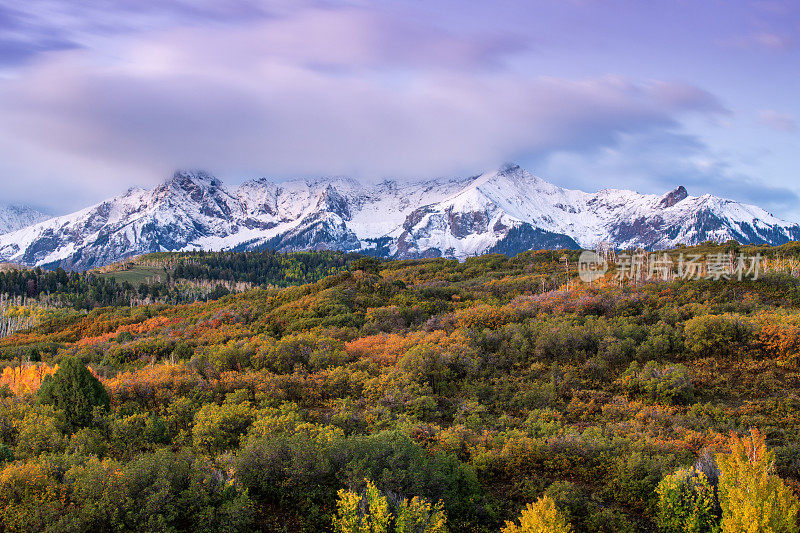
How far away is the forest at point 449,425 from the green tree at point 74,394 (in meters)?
0.08

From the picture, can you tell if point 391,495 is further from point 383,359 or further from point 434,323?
point 434,323

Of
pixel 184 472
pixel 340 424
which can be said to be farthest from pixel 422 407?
pixel 184 472

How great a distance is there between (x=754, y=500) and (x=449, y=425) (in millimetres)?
12281

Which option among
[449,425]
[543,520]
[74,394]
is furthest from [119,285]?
[543,520]

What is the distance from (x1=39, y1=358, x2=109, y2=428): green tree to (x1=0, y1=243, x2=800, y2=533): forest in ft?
0.25

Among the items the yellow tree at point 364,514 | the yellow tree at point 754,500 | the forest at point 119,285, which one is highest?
the yellow tree at point 754,500

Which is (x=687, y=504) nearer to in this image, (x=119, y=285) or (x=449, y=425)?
(x=449, y=425)

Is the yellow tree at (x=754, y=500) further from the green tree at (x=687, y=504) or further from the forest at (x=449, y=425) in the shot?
the green tree at (x=687, y=504)

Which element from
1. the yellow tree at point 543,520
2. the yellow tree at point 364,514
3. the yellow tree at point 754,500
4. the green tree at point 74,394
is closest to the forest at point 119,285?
the green tree at point 74,394

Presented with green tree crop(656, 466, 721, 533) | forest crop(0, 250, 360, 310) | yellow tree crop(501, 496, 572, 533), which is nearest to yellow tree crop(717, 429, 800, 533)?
green tree crop(656, 466, 721, 533)

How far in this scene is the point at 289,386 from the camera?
27.0 m

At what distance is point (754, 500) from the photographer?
1264cm

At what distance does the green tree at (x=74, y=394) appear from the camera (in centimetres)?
2230

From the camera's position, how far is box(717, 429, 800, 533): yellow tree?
1233 centimetres
